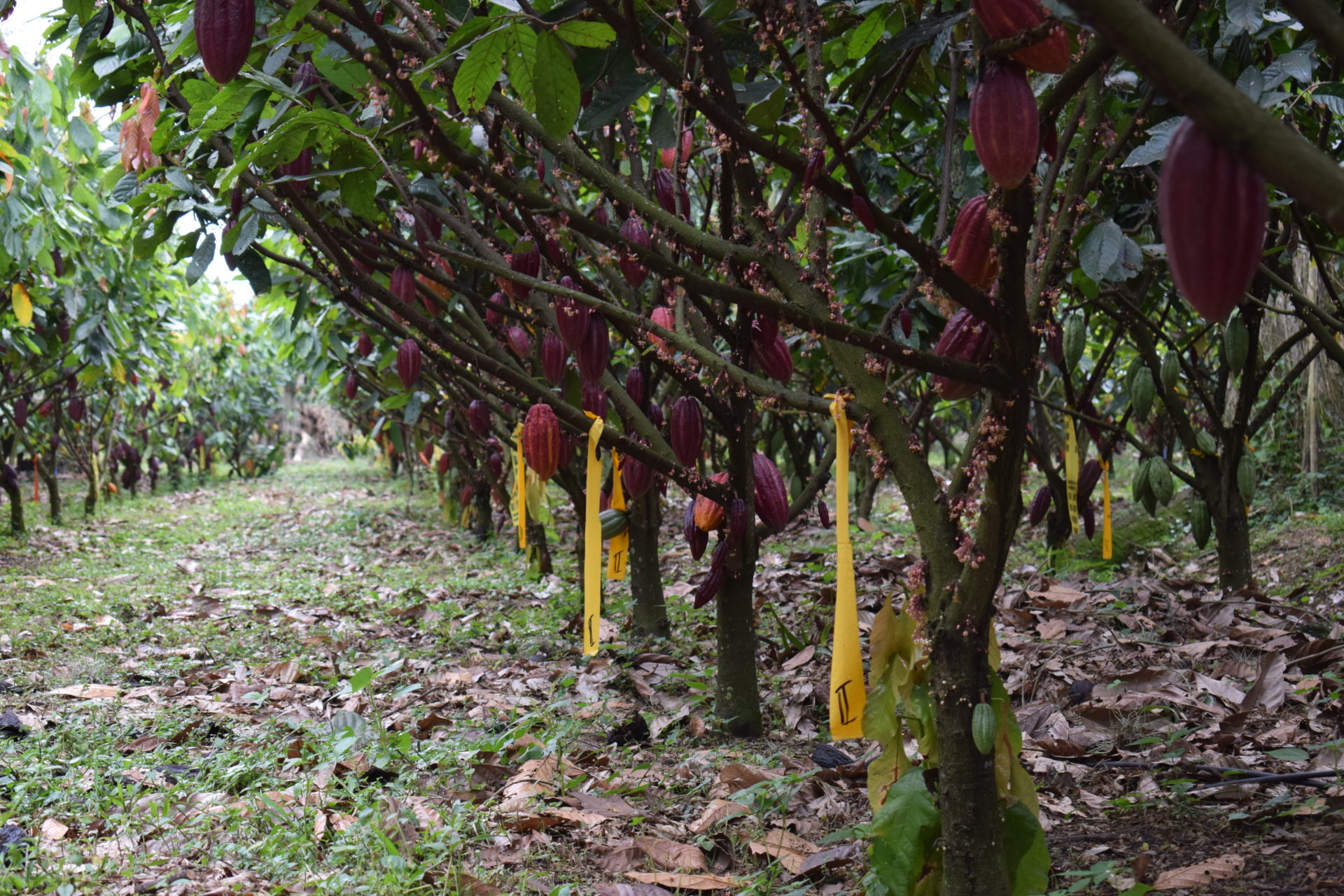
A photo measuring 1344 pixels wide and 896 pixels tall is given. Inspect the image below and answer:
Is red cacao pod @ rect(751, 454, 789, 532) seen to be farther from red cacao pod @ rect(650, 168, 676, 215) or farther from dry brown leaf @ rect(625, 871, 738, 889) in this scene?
dry brown leaf @ rect(625, 871, 738, 889)

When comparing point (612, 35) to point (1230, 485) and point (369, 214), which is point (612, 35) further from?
point (1230, 485)

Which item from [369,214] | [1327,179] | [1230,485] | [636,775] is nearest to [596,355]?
[369,214]

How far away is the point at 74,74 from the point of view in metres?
2.15

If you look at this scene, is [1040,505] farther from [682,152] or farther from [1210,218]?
[1210,218]

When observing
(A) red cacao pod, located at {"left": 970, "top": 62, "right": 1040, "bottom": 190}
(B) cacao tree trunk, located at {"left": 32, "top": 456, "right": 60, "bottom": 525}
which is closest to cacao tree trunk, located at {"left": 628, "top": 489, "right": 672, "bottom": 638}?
(A) red cacao pod, located at {"left": 970, "top": 62, "right": 1040, "bottom": 190}

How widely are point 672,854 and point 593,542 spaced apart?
52 cm

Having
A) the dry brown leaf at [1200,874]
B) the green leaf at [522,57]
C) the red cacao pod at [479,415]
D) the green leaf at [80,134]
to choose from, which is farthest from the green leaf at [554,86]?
the green leaf at [80,134]

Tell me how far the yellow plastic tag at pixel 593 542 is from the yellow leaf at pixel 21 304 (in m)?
4.07

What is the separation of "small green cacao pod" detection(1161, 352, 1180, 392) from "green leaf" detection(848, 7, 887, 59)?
159cm

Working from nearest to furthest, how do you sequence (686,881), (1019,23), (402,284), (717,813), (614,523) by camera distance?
(1019,23) → (686,881) → (717,813) → (402,284) → (614,523)

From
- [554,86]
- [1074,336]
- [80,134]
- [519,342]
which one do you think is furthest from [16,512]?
[554,86]

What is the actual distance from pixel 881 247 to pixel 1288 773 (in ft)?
5.08

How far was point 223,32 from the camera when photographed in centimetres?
110

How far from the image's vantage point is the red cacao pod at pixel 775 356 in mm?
1646
